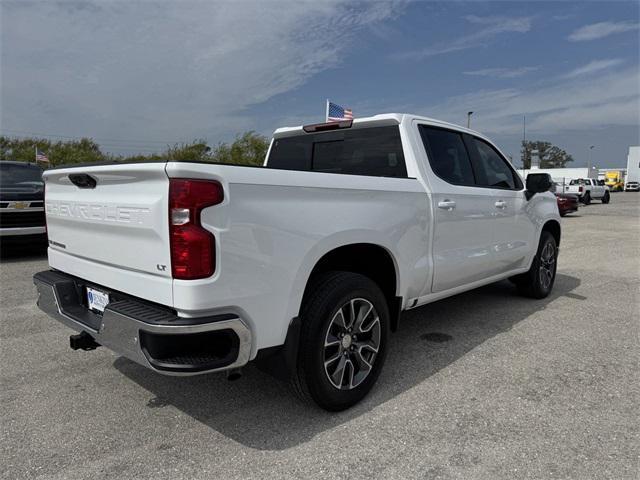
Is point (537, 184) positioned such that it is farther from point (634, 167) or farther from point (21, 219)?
point (634, 167)

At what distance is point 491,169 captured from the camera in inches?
184

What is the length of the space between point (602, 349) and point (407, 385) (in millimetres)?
1911

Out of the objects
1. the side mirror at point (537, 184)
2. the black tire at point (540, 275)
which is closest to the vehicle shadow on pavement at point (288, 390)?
the black tire at point (540, 275)

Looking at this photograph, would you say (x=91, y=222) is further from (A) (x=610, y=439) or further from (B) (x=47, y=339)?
(A) (x=610, y=439)

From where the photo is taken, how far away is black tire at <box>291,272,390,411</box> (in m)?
2.68

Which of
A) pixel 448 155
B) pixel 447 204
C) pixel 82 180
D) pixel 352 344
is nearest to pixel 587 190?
pixel 448 155

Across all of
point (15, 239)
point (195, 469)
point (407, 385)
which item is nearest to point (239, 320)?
→ point (195, 469)

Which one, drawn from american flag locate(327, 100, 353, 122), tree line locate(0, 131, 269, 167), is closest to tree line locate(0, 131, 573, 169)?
tree line locate(0, 131, 269, 167)

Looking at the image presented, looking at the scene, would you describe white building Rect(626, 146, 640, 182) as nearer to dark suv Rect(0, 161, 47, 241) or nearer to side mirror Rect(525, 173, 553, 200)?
side mirror Rect(525, 173, 553, 200)

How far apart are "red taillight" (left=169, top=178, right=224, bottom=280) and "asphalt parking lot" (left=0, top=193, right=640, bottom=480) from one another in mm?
1053

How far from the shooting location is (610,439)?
8.66ft

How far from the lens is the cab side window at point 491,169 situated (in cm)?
448

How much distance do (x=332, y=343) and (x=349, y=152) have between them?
179 centimetres

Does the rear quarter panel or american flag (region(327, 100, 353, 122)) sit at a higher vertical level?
american flag (region(327, 100, 353, 122))
